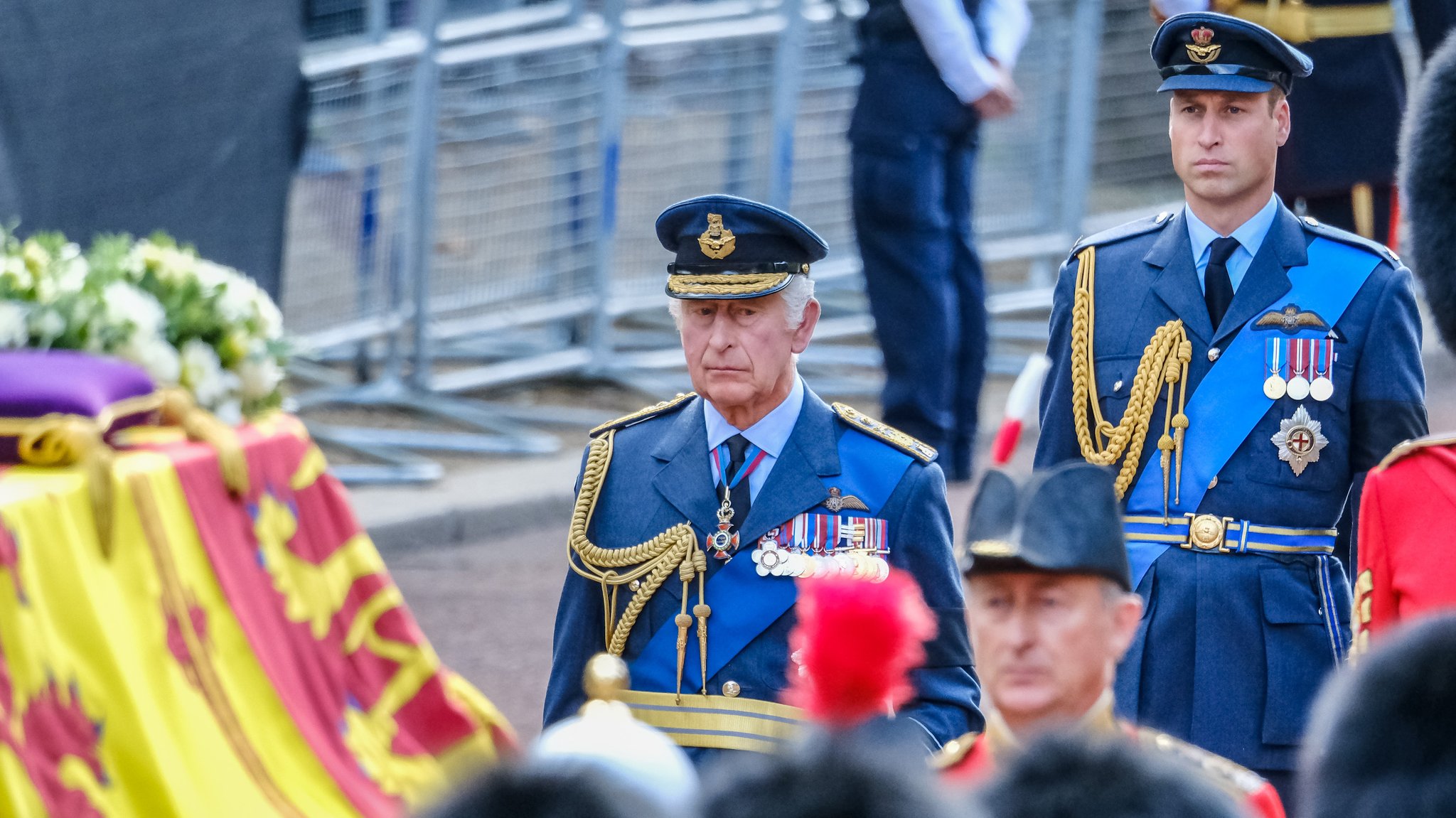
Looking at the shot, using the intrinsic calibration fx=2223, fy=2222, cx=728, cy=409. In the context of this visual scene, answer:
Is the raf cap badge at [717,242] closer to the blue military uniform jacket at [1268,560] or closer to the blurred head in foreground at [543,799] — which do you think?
the blue military uniform jacket at [1268,560]

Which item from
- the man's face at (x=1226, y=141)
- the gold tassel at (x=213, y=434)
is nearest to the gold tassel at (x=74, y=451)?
the gold tassel at (x=213, y=434)

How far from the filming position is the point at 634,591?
12.0 ft

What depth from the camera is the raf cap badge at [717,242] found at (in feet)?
12.2

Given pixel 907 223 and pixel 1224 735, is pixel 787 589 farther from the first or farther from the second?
pixel 907 223

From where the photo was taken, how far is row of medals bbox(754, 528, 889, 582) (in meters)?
3.59

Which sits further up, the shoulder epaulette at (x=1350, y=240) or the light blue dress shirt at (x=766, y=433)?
the shoulder epaulette at (x=1350, y=240)

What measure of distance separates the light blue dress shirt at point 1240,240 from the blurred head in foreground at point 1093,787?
2.31 meters

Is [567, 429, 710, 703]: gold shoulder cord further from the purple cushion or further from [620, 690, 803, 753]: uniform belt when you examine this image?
the purple cushion

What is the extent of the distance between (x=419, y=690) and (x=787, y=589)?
1.16 metres

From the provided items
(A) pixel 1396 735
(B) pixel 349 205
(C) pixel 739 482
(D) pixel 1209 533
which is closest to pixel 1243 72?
(D) pixel 1209 533

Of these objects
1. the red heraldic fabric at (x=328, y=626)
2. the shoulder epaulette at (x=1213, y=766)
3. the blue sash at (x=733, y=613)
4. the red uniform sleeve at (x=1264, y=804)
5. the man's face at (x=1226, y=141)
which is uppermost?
the man's face at (x=1226, y=141)

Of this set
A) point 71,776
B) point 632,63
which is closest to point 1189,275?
point 71,776

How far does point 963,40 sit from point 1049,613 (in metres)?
5.14

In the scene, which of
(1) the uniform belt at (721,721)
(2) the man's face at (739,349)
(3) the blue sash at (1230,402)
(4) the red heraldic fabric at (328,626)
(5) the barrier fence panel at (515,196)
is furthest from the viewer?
(5) the barrier fence panel at (515,196)
